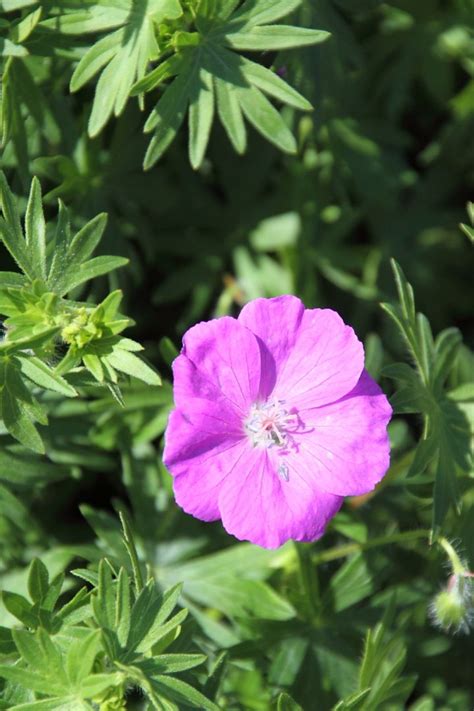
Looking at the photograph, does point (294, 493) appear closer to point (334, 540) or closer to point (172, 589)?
point (172, 589)

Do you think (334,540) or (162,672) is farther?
(334,540)

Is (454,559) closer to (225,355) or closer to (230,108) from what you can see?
Result: (225,355)

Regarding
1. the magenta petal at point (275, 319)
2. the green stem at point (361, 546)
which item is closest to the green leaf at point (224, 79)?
the magenta petal at point (275, 319)

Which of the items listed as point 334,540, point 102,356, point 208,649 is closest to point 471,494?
point 334,540

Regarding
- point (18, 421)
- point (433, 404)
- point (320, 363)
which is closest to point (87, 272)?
point (18, 421)

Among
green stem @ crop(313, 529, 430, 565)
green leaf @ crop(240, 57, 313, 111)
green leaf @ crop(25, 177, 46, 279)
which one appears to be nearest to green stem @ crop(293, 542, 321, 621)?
green stem @ crop(313, 529, 430, 565)

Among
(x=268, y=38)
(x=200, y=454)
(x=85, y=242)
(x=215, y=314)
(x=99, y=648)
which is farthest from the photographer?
(x=215, y=314)
